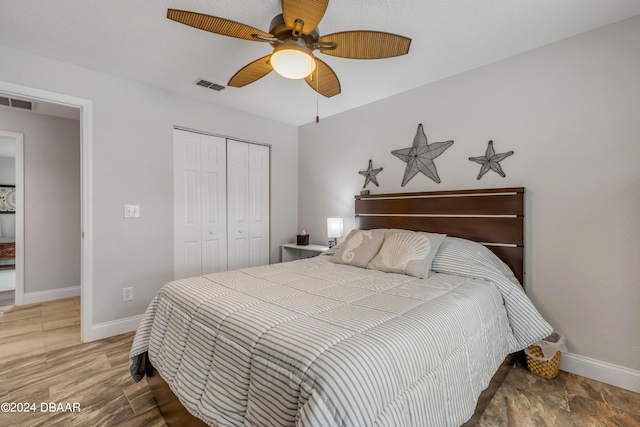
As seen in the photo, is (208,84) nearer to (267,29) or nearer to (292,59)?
(267,29)

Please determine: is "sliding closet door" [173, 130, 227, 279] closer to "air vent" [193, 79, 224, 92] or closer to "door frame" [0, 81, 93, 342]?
"air vent" [193, 79, 224, 92]

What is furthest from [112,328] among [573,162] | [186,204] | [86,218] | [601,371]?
[573,162]

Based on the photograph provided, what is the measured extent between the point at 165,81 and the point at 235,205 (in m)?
1.49

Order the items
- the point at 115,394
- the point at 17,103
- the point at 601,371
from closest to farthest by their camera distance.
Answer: the point at 115,394, the point at 601,371, the point at 17,103

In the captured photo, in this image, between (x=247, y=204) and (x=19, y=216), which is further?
(x=247, y=204)

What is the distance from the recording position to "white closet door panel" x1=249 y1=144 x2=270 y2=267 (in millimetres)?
3820

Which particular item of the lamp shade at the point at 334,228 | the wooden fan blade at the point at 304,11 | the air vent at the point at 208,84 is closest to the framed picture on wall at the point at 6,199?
the air vent at the point at 208,84

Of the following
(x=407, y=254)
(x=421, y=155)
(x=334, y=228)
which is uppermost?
(x=421, y=155)

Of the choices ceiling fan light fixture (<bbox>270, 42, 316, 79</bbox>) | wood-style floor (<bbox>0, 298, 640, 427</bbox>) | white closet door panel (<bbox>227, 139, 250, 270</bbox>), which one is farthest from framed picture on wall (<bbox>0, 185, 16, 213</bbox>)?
ceiling fan light fixture (<bbox>270, 42, 316, 79</bbox>)

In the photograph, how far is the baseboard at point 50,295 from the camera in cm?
360

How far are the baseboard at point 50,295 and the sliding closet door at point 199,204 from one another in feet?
6.39

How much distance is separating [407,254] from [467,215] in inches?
30.5

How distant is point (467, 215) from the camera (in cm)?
255

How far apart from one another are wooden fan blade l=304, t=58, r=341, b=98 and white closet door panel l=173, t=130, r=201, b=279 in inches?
68.3
